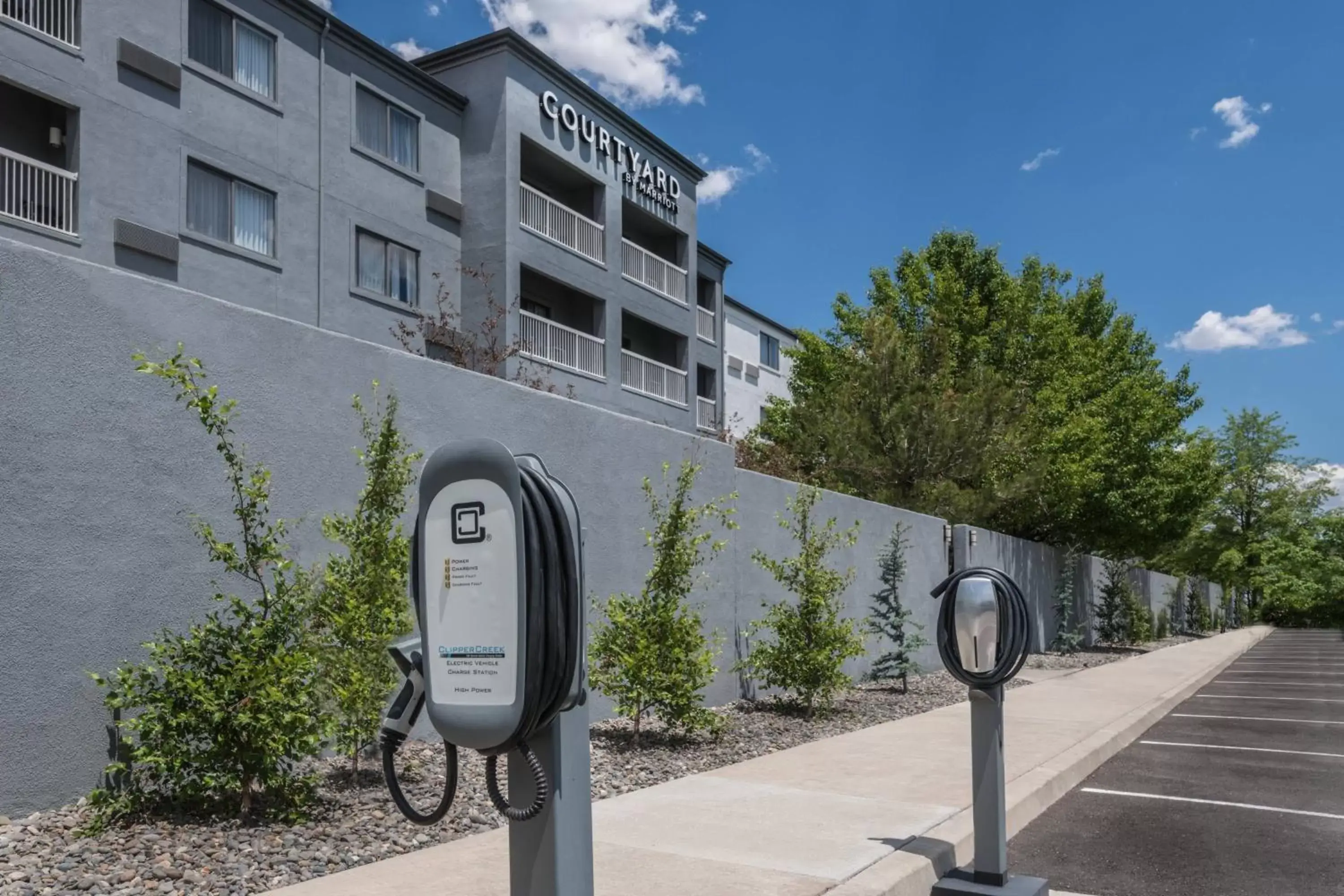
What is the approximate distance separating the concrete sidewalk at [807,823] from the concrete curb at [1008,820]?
1 centimetres

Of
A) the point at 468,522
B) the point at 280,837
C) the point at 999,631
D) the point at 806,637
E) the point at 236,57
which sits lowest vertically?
the point at 280,837

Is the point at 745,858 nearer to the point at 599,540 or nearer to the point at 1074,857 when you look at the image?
the point at 1074,857

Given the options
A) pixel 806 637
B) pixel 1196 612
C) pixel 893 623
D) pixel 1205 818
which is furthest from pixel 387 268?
pixel 1196 612

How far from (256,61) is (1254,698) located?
59.0 ft

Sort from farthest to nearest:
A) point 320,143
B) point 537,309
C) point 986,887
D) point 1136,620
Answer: point 1136,620 < point 537,309 < point 320,143 < point 986,887

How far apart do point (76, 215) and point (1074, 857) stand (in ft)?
47.9

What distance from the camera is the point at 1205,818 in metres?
7.71

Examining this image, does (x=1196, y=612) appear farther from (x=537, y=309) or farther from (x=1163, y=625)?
(x=537, y=309)

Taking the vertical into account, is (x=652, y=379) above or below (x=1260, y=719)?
above

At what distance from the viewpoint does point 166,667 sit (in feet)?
18.1

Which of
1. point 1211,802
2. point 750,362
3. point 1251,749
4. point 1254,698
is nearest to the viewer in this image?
point 1211,802

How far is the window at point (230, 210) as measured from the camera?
55.4ft

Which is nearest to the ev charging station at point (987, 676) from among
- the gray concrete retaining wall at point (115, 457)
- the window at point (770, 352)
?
the gray concrete retaining wall at point (115, 457)

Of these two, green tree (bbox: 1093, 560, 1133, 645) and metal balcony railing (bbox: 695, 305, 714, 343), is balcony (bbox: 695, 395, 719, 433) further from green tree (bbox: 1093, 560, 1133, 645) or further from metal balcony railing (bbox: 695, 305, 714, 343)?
green tree (bbox: 1093, 560, 1133, 645)
